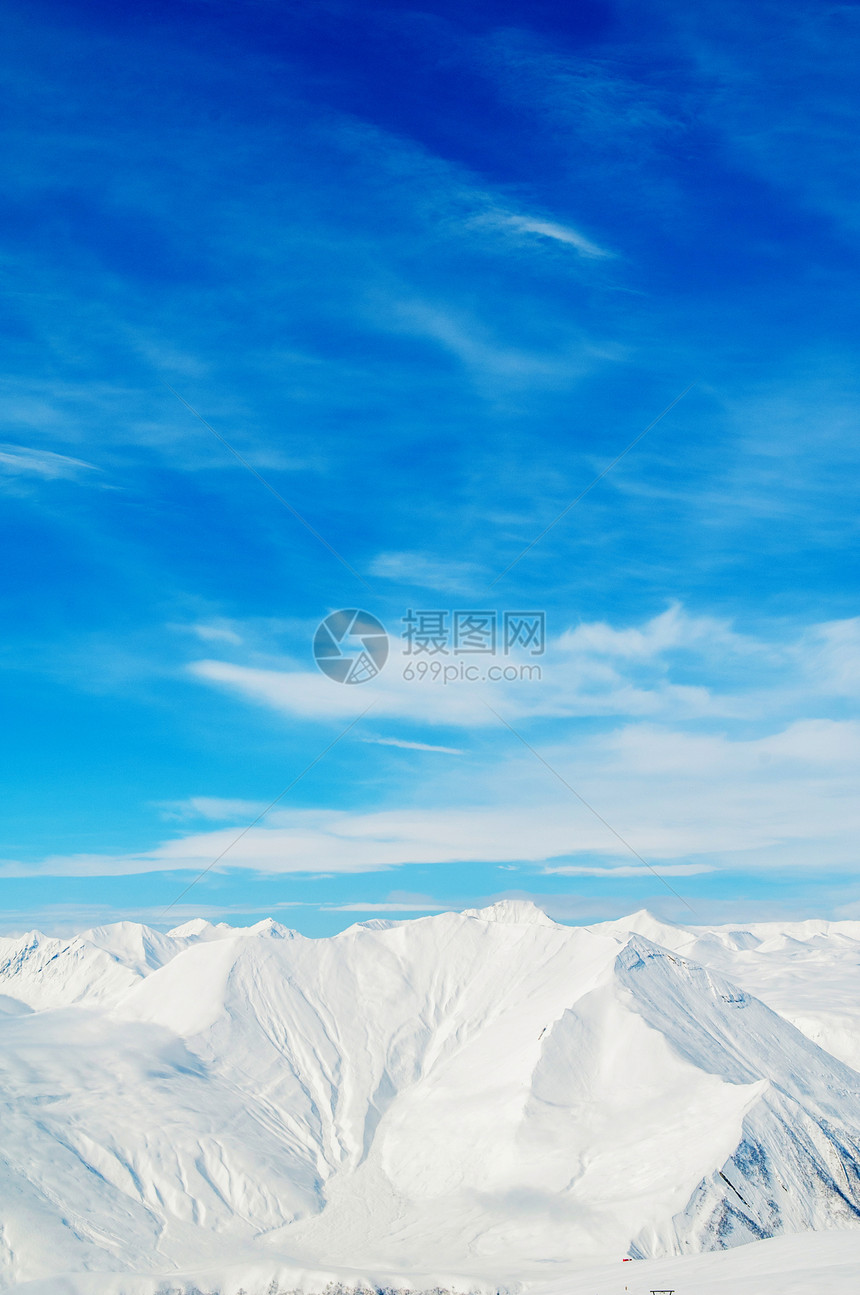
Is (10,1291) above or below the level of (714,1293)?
below

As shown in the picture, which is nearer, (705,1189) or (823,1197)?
(705,1189)

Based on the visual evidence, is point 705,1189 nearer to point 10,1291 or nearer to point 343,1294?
point 343,1294

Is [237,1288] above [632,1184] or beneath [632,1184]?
beneath

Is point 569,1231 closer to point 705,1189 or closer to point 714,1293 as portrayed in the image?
point 705,1189

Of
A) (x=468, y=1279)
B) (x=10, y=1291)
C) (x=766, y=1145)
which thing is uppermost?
(x=766, y=1145)

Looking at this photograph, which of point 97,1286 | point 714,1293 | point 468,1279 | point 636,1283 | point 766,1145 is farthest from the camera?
point 766,1145

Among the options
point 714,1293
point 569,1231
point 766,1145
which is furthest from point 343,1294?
point 714,1293

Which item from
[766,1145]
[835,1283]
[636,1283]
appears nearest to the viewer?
[835,1283]

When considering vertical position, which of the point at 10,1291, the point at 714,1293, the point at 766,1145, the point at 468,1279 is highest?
the point at 714,1293

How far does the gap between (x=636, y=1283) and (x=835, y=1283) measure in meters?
25.8

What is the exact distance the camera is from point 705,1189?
7180 inches

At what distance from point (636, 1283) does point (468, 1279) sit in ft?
310

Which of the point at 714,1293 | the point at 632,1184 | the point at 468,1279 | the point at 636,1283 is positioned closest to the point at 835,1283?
the point at 714,1293

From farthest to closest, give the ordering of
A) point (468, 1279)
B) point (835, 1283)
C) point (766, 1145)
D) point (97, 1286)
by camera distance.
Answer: point (766, 1145)
point (97, 1286)
point (468, 1279)
point (835, 1283)
